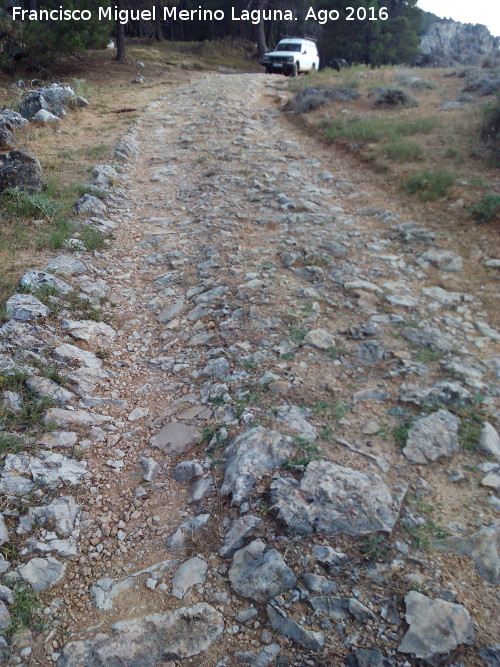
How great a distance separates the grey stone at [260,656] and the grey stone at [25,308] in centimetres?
318

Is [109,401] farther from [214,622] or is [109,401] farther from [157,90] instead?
[157,90]

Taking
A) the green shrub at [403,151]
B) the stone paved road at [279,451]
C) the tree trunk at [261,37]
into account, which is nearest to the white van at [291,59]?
the tree trunk at [261,37]

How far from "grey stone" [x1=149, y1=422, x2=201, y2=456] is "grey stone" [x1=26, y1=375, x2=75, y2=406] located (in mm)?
759

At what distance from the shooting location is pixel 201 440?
338 centimetres

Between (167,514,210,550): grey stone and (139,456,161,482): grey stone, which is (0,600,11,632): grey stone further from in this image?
(139,456,161,482): grey stone

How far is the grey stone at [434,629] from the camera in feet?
7.00

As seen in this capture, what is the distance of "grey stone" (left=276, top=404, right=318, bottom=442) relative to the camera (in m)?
3.29

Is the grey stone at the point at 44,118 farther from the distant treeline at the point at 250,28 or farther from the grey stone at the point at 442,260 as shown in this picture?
the grey stone at the point at 442,260

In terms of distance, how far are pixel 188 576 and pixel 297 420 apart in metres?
1.30

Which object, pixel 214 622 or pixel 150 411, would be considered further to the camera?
pixel 150 411

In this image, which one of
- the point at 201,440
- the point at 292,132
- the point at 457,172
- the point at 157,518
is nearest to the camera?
the point at 157,518

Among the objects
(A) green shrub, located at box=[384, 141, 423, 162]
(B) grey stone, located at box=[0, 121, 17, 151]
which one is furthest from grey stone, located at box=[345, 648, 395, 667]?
(B) grey stone, located at box=[0, 121, 17, 151]

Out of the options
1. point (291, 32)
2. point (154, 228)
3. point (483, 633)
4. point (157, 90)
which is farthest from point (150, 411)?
point (291, 32)

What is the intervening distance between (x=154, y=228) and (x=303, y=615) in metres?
5.57
